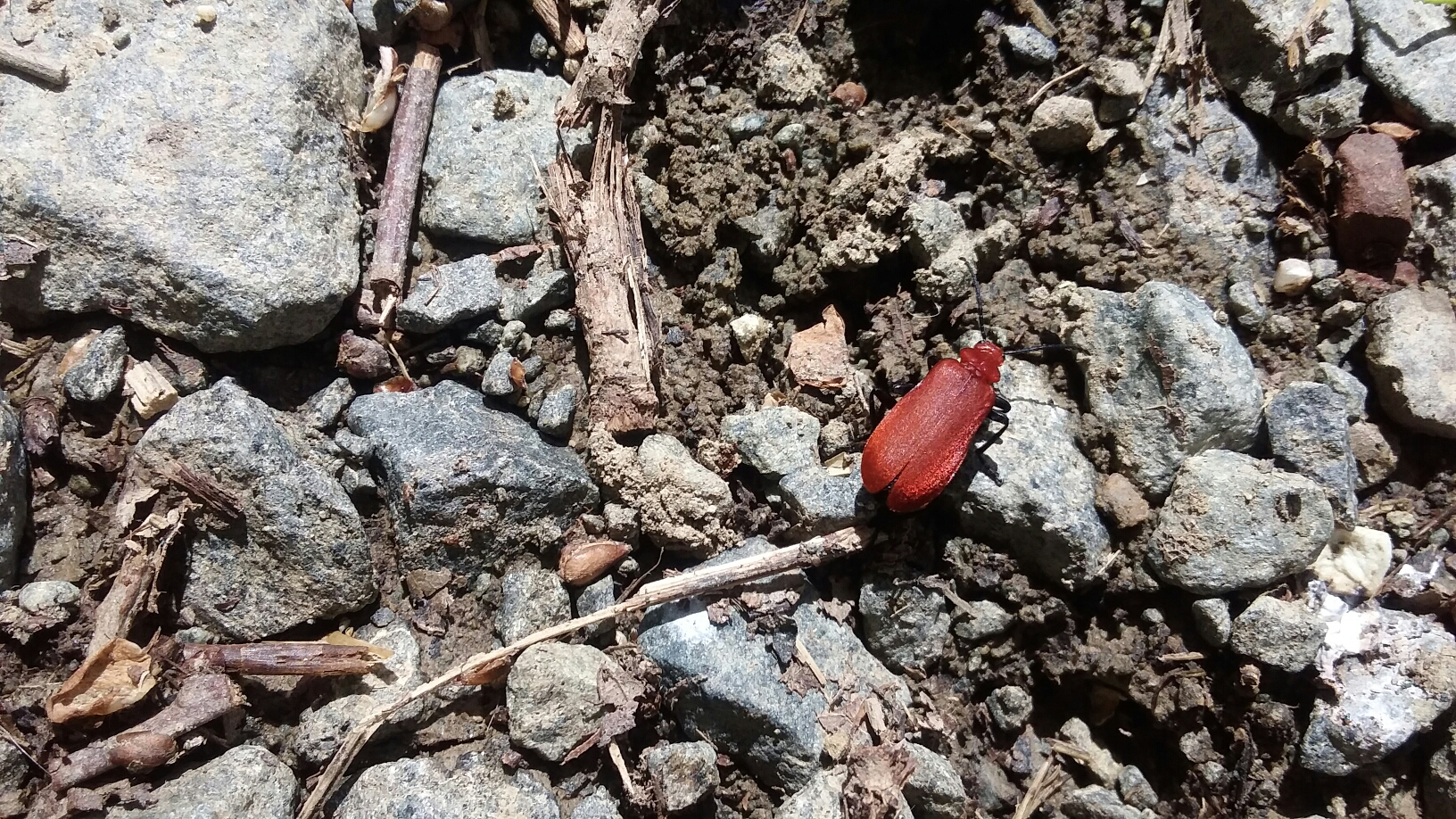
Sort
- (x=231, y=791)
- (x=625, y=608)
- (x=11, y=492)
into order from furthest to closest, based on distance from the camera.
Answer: (x=625, y=608) → (x=11, y=492) → (x=231, y=791)

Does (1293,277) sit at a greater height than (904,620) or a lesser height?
greater

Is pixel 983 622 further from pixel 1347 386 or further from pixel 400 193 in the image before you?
pixel 400 193

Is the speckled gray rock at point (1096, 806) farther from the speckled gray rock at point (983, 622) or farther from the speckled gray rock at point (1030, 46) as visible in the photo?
the speckled gray rock at point (1030, 46)

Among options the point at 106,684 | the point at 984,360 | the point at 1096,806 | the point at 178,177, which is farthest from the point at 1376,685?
the point at 178,177

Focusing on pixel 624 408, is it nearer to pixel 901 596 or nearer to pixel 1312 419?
pixel 901 596

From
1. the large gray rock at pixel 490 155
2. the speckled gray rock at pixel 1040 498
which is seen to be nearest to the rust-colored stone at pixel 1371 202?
the speckled gray rock at pixel 1040 498

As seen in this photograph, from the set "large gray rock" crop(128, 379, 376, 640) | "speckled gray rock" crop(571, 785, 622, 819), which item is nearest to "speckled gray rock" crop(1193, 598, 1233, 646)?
"speckled gray rock" crop(571, 785, 622, 819)

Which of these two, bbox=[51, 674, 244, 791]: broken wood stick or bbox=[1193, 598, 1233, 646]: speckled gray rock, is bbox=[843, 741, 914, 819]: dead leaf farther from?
bbox=[51, 674, 244, 791]: broken wood stick
